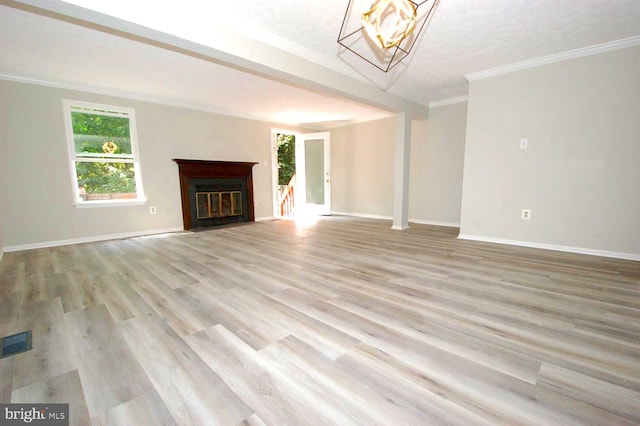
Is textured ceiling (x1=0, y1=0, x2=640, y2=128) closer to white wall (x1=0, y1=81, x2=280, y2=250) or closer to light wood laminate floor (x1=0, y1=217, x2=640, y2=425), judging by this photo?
white wall (x1=0, y1=81, x2=280, y2=250)

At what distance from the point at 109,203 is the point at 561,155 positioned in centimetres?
641

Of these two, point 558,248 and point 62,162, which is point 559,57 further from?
point 62,162

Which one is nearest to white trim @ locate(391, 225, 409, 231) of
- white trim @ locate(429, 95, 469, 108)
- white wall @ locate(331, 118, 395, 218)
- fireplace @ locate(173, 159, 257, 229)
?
white wall @ locate(331, 118, 395, 218)

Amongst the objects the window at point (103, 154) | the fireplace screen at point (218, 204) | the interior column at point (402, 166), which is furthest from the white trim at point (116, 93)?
the interior column at point (402, 166)

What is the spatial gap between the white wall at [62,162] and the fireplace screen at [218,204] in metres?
0.40

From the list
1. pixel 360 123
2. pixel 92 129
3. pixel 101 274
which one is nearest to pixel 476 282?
pixel 101 274

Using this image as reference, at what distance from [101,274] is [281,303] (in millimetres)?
1993

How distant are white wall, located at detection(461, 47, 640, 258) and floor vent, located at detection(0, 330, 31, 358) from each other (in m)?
4.68

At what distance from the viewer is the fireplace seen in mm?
4965

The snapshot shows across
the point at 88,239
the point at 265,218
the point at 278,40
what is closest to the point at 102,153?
the point at 88,239

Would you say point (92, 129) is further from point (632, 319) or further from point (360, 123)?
point (632, 319)

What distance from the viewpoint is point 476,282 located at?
7.63ft

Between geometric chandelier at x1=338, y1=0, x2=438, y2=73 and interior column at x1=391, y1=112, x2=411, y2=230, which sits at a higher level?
geometric chandelier at x1=338, y1=0, x2=438, y2=73

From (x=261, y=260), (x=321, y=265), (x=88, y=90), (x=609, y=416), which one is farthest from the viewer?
(x=88, y=90)
